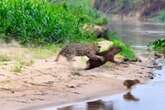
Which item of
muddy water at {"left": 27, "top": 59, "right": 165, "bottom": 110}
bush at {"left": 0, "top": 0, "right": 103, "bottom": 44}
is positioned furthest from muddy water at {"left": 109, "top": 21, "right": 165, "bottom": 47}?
muddy water at {"left": 27, "top": 59, "right": 165, "bottom": 110}

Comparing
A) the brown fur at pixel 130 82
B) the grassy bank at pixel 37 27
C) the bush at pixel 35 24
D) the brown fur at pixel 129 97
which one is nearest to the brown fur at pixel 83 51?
the brown fur at pixel 130 82

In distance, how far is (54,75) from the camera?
45.2ft

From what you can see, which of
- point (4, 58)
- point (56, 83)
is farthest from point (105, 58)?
point (56, 83)

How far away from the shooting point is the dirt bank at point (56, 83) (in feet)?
36.7

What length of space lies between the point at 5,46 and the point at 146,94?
667 centimetres

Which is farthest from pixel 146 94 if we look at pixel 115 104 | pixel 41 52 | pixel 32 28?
pixel 32 28

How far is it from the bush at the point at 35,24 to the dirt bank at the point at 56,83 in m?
3.69

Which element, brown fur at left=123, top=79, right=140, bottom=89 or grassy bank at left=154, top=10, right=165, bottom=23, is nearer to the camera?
brown fur at left=123, top=79, right=140, bottom=89

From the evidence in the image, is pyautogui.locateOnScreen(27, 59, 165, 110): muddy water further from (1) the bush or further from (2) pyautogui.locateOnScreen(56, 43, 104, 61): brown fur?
(1) the bush

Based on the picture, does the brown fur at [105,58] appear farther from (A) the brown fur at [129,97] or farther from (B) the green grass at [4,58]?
(A) the brown fur at [129,97]

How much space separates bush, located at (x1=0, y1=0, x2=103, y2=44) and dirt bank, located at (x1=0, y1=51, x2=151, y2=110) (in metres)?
3.69

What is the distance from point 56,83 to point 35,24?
25.6ft

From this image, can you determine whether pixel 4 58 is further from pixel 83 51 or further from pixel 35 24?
pixel 35 24

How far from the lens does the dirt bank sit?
11.2 m
